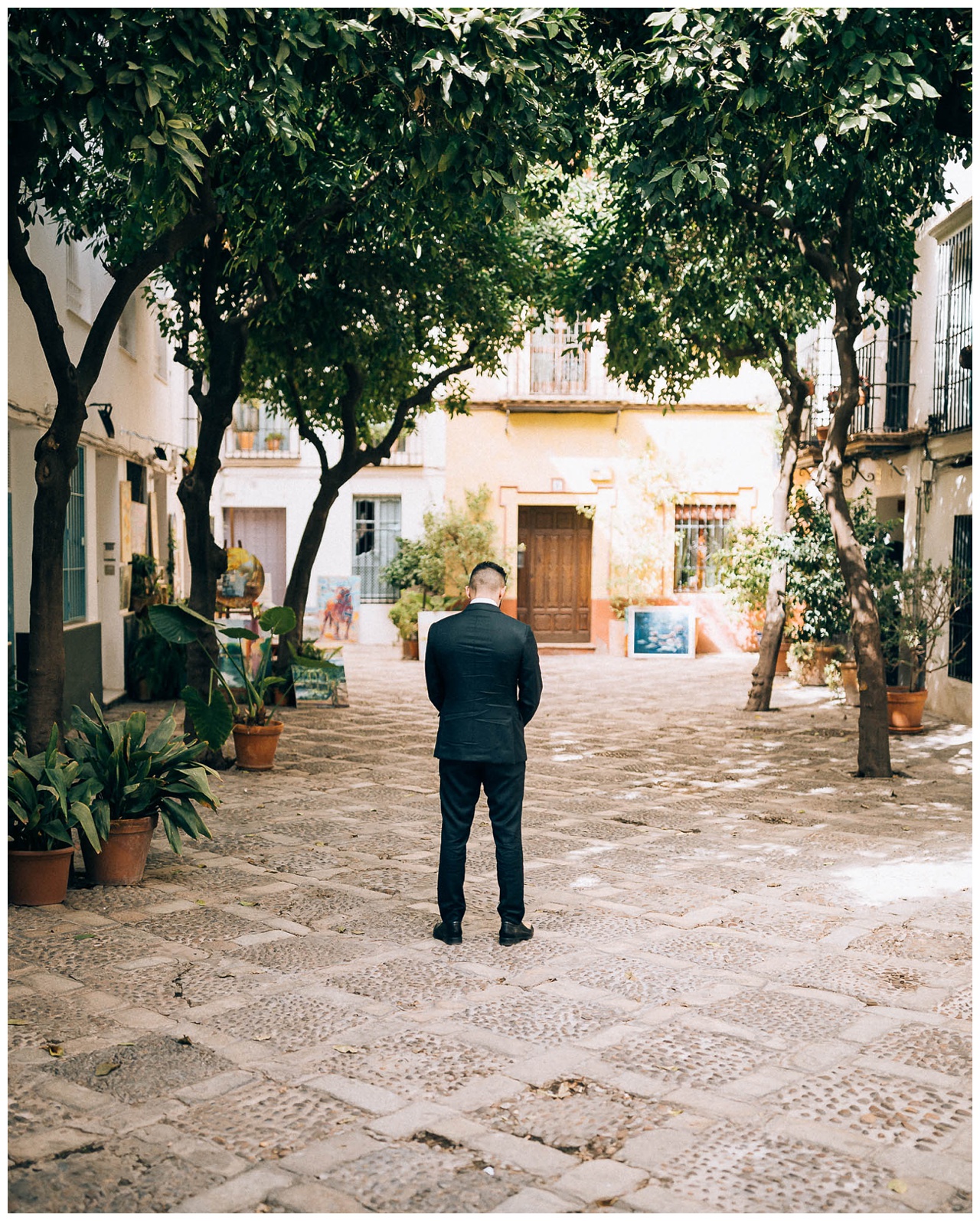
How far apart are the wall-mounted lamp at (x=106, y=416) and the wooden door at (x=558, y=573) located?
10.9 m

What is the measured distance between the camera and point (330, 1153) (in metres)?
3.72

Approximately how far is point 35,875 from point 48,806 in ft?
1.17

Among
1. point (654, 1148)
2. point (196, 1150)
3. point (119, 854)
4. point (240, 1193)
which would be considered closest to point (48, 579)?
point (119, 854)

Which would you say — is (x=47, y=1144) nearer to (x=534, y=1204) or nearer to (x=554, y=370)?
(x=534, y=1204)

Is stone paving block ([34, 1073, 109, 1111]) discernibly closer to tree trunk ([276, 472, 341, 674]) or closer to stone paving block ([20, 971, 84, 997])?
stone paving block ([20, 971, 84, 997])

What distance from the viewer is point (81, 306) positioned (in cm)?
1306

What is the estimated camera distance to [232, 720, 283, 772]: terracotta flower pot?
10305 millimetres

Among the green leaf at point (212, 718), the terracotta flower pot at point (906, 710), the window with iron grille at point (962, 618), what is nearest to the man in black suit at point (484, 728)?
the green leaf at point (212, 718)

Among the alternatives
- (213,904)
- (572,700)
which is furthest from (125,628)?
(213,904)

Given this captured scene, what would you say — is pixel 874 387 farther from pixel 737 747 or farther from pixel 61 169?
pixel 61 169

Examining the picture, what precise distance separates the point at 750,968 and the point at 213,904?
2698 mm

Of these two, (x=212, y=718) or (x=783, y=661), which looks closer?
(x=212, y=718)

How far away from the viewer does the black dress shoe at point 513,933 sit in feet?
19.2

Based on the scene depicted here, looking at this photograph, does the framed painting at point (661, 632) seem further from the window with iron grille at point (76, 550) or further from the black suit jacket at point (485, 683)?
the black suit jacket at point (485, 683)
